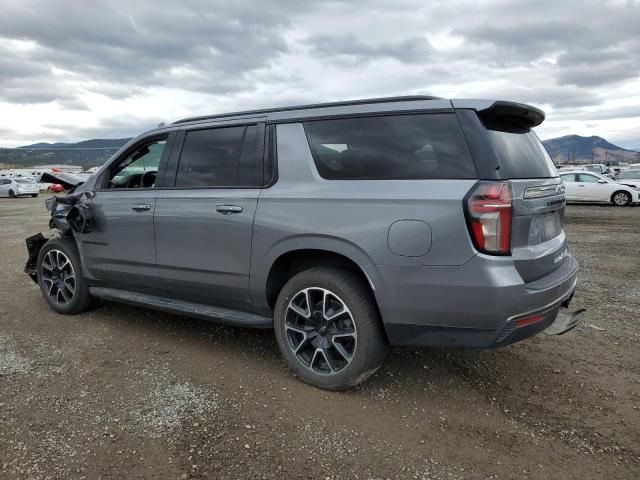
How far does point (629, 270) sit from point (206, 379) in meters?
6.28

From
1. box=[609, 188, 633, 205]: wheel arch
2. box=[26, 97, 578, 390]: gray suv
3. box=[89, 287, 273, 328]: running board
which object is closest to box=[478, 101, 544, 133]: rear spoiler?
box=[26, 97, 578, 390]: gray suv

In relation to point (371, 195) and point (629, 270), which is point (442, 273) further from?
point (629, 270)

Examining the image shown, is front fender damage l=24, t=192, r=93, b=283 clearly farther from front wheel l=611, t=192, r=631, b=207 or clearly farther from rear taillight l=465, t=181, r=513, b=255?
front wheel l=611, t=192, r=631, b=207

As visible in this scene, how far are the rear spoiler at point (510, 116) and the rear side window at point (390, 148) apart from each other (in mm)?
219

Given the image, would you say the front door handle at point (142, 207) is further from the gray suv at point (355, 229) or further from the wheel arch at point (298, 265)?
the wheel arch at point (298, 265)

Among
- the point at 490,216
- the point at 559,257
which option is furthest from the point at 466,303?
the point at 559,257

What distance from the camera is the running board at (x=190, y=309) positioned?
11.8 feet

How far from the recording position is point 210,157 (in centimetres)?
392

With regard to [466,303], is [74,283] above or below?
below

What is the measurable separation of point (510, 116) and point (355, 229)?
4.05ft

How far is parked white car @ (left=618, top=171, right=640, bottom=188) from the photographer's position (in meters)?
19.2

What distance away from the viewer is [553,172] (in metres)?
3.38

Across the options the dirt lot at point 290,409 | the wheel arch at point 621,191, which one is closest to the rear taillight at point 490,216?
the dirt lot at point 290,409

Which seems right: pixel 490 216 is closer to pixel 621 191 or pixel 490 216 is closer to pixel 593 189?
pixel 593 189
